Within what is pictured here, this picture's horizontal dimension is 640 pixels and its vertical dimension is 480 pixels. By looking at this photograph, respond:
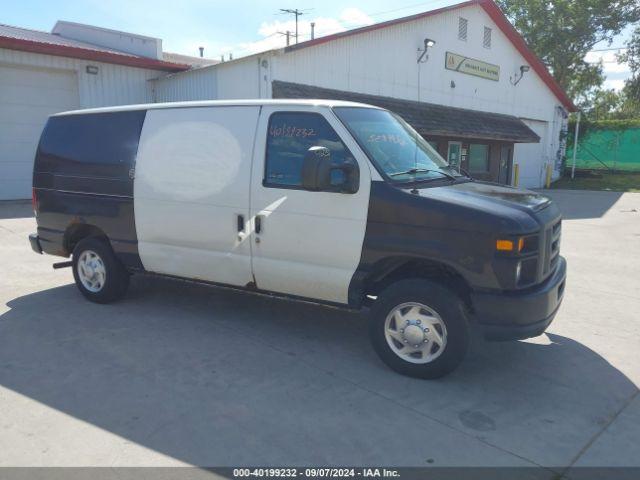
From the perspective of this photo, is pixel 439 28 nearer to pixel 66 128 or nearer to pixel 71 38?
pixel 71 38

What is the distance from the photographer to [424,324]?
13.2 feet

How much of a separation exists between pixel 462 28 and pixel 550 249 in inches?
755

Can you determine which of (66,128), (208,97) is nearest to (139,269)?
(66,128)

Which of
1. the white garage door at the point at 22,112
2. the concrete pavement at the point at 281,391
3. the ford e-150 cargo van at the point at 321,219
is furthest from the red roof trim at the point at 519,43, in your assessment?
the ford e-150 cargo van at the point at 321,219

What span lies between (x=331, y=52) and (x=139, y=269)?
39.1 ft

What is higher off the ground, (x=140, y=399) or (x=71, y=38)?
(x=71, y=38)

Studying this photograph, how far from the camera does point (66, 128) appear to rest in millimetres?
5887

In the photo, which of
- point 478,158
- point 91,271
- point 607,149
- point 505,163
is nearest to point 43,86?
point 91,271

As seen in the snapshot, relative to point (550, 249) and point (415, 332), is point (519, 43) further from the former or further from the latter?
point (415, 332)

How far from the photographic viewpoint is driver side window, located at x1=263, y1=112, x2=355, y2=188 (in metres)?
4.31

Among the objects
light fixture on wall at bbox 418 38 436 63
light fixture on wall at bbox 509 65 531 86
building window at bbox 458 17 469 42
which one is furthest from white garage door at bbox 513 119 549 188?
light fixture on wall at bbox 418 38 436 63

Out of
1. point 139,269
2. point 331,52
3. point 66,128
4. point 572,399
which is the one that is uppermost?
point 331,52

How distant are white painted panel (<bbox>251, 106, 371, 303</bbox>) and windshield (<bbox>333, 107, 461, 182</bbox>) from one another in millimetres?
146

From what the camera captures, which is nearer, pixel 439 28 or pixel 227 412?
pixel 227 412
